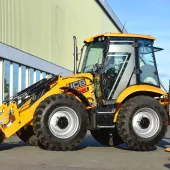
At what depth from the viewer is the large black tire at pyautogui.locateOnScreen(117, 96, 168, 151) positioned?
950 centimetres

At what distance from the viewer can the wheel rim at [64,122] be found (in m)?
9.25

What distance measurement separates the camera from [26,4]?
63.1ft

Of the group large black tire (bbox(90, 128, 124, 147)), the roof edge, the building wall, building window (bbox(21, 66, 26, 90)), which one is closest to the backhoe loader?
large black tire (bbox(90, 128, 124, 147))

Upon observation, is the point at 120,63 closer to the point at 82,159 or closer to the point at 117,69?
the point at 117,69

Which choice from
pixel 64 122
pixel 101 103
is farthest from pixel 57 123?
pixel 101 103

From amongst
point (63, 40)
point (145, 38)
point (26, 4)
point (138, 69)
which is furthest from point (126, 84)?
point (63, 40)

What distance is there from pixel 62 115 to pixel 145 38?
3.12 meters

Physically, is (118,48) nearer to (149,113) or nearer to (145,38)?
(145,38)

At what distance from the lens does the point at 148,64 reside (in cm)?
1066

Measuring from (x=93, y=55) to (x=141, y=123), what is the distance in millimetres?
2292

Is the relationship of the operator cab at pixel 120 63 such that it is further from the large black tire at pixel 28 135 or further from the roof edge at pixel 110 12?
the roof edge at pixel 110 12

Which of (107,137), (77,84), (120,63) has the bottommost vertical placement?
(107,137)

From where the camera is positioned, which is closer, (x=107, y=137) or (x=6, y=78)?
(x=107, y=137)

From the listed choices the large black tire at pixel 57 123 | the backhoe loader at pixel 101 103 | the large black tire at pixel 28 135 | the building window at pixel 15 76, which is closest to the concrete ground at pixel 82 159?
the large black tire at pixel 57 123
